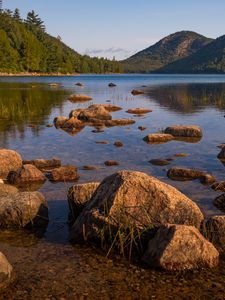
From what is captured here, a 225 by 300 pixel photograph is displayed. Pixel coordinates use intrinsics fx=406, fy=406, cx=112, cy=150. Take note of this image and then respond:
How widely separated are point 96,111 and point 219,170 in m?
19.2

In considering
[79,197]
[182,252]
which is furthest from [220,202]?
[79,197]

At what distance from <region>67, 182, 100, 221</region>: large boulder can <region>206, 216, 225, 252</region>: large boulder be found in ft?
12.7

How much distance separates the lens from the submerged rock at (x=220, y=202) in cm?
1330

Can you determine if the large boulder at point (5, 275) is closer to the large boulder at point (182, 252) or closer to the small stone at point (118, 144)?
the large boulder at point (182, 252)

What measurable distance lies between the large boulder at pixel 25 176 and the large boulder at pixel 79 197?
396 cm

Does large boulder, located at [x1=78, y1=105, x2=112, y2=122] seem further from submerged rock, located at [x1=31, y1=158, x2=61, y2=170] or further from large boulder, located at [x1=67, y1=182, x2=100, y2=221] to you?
large boulder, located at [x1=67, y1=182, x2=100, y2=221]

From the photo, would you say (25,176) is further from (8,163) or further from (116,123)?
(116,123)

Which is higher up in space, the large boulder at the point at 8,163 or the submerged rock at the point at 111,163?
the large boulder at the point at 8,163

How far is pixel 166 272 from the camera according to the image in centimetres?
931

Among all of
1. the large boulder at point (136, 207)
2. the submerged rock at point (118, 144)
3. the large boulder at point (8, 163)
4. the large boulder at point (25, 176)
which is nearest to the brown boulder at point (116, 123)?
the submerged rock at point (118, 144)

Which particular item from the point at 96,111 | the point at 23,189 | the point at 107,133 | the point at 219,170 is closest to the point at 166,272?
the point at 23,189

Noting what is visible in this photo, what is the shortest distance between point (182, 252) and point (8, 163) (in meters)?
10.1

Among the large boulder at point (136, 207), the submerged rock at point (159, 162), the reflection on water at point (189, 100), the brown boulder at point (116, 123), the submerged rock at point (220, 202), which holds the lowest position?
the reflection on water at point (189, 100)

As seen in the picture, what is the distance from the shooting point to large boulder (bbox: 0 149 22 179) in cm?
1702
